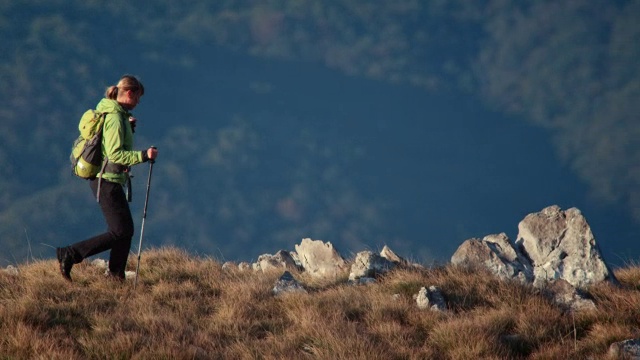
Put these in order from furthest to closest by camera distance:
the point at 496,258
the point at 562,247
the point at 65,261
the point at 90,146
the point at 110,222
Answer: the point at 562,247
the point at 496,258
the point at 65,261
the point at 110,222
the point at 90,146

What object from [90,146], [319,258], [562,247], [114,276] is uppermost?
[90,146]

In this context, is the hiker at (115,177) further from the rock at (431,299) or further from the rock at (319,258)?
the rock at (431,299)

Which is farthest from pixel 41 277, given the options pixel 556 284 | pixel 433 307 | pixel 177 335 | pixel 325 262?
pixel 556 284

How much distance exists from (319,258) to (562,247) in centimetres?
453

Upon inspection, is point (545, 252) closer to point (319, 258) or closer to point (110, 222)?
point (319, 258)

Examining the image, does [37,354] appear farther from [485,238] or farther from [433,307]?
[485,238]

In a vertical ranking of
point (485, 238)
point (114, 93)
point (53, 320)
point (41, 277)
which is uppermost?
point (114, 93)

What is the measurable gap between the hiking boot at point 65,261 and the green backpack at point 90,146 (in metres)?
1.20

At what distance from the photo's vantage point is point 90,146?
Answer: 9891 millimetres

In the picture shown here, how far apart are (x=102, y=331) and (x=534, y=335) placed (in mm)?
5206

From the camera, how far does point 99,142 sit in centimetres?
994

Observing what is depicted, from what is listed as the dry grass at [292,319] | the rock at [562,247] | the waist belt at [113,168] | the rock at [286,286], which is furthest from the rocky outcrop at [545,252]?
the waist belt at [113,168]

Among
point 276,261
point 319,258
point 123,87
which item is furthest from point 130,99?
point 276,261

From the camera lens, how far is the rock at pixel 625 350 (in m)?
7.45
